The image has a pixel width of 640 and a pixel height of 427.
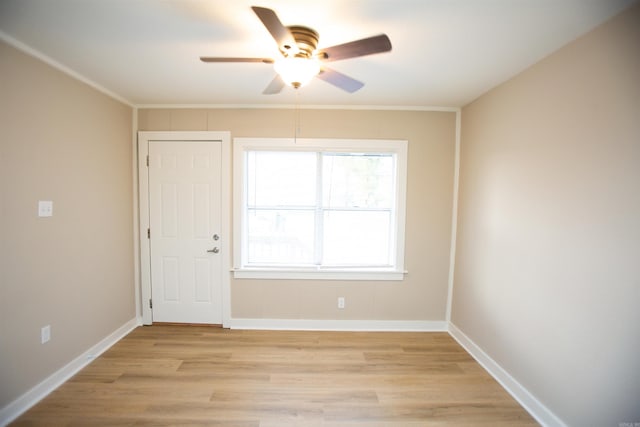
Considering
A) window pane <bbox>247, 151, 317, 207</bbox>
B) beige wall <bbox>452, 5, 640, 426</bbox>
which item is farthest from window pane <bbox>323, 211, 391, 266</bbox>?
beige wall <bbox>452, 5, 640, 426</bbox>

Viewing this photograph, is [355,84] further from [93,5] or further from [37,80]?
[37,80]

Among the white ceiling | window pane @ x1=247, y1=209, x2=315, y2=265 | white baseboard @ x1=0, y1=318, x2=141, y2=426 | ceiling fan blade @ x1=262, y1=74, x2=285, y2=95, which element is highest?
the white ceiling

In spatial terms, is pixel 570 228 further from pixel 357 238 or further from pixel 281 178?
pixel 281 178

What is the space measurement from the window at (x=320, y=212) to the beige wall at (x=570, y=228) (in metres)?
0.93

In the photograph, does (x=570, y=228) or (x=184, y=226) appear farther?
(x=184, y=226)

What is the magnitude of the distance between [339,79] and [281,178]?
1.41 meters

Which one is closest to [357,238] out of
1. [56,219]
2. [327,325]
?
[327,325]

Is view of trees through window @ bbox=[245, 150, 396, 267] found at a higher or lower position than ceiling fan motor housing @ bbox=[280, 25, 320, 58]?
lower

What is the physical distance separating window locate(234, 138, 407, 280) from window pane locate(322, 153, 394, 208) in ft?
0.04

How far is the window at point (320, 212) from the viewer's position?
269 centimetres

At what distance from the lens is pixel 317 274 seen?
2719 millimetres

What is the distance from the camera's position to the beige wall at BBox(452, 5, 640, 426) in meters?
1.23

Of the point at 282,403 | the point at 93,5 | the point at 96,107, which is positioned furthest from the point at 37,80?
the point at 282,403

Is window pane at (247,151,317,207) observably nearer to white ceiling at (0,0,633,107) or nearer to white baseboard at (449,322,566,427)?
white ceiling at (0,0,633,107)
